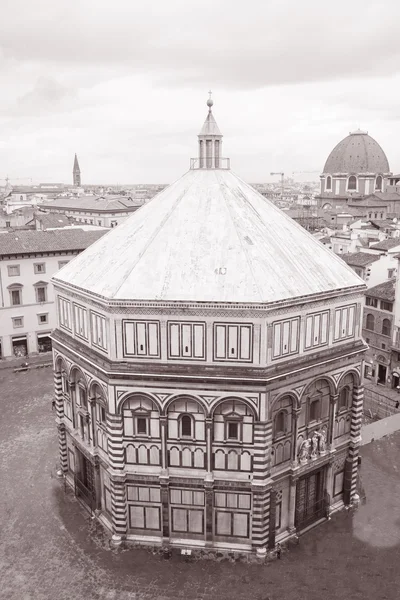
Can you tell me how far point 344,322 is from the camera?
27062mm

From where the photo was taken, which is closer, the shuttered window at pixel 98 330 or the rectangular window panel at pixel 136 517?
the shuttered window at pixel 98 330

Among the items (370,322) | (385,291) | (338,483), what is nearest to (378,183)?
(370,322)

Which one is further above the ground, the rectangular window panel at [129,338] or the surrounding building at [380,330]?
the rectangular window panel at [129,338]

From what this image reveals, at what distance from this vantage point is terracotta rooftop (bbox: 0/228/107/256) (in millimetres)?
51250

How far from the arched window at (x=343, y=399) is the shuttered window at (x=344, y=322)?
9.27 ft

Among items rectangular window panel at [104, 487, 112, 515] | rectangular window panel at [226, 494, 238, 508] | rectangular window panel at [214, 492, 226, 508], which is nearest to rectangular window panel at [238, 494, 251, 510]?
rectangular window panel at [226, 494, 238, 508]

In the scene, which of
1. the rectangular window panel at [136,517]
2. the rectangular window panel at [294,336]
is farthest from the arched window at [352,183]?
the rectangular window panel at [136,517]

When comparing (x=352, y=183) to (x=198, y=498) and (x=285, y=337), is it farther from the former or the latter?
(x=198, y=498)

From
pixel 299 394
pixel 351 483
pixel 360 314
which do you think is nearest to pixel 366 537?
pixel 351 483

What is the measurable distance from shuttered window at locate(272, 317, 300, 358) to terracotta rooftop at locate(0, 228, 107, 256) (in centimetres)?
3351

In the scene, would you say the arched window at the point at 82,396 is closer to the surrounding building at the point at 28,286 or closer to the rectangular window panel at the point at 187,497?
the rectangular window panel at the point at 187,497

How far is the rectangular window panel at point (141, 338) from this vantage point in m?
24.3

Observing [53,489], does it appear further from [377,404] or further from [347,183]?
[347,183]

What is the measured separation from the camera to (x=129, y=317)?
24.2 meters
